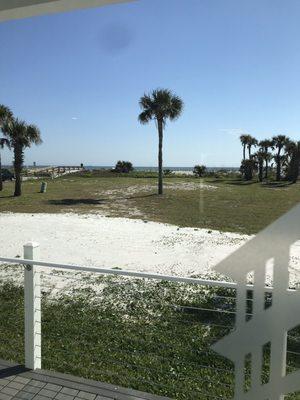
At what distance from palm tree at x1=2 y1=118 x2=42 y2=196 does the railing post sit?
13.8 m

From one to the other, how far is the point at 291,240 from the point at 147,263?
5149 millimetres

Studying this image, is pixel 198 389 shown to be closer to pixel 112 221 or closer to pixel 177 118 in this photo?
pixel 112 221

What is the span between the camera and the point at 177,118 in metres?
16.7

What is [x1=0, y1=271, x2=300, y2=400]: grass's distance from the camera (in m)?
2.40

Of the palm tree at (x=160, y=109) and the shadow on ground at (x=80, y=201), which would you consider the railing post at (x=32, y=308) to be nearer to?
the shadow on ground at (x=80, y=201)

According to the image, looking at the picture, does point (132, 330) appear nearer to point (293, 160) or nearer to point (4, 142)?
point (4, 142)

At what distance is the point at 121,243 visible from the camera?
725cm

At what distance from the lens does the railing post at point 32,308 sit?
204 cm

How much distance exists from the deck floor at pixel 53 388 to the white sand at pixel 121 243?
3155 mm


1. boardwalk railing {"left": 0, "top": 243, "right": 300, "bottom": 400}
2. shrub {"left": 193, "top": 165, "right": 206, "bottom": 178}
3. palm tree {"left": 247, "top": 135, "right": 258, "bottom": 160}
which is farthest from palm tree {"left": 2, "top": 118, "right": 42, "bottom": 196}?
palm tree {"left": 247, "top": 135, "right": 258, "bottom": 160}

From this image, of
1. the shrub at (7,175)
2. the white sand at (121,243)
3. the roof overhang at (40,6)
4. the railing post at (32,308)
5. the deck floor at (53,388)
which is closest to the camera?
the roof overhang at (40,6)

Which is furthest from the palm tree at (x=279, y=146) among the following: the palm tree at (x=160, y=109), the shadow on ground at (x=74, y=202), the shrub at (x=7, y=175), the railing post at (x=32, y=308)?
the railing post at (x=32, y=308)

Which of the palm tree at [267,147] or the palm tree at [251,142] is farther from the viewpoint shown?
the palm tree at [251,142]

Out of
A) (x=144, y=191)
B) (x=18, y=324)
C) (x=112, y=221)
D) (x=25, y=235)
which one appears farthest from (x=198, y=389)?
(x=144, y=191)
